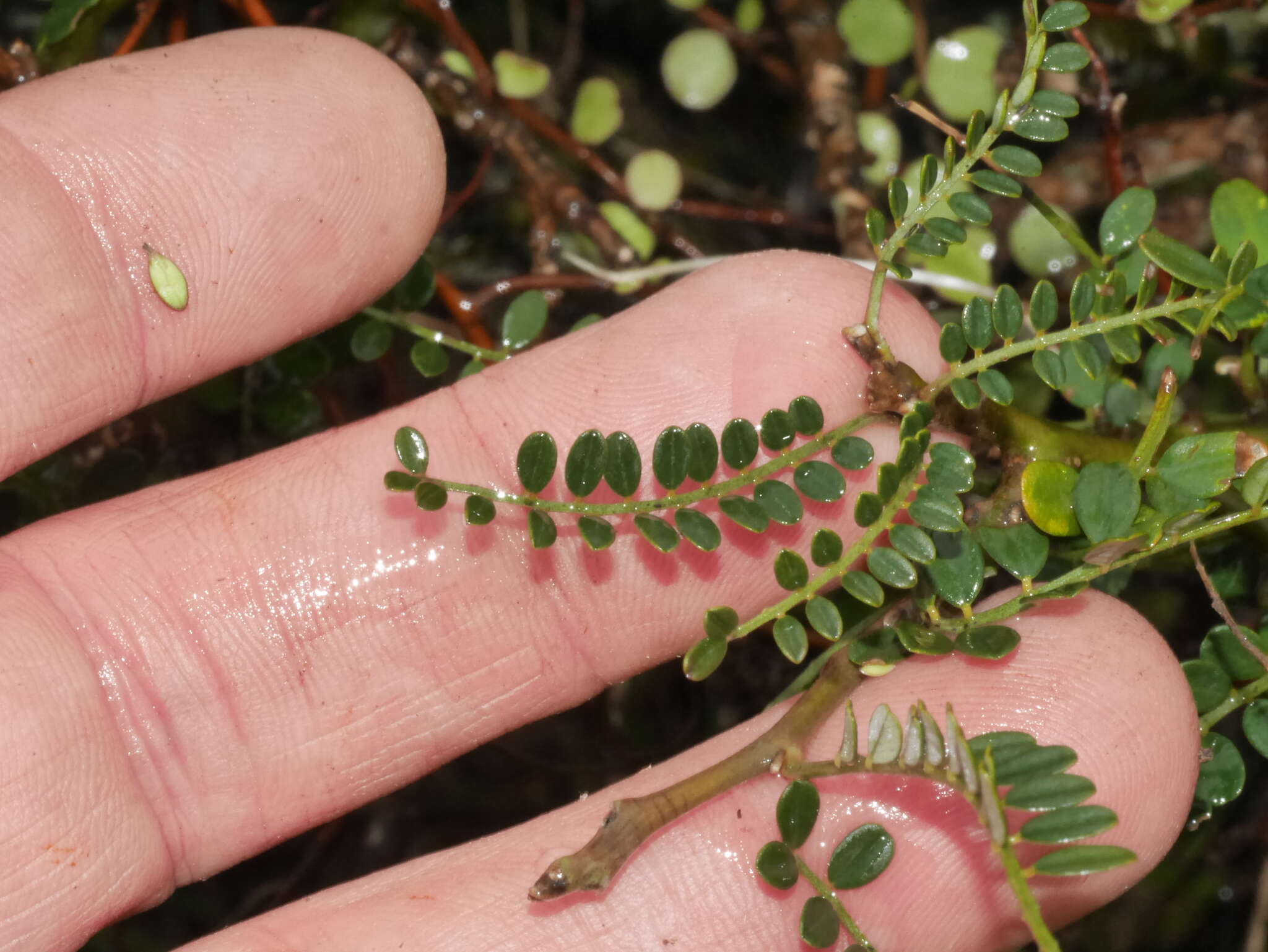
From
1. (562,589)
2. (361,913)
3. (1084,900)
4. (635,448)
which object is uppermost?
(635,448)

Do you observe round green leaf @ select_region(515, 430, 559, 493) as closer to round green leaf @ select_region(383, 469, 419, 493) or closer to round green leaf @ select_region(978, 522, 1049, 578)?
round green leaf @ select_region(383, 469, 419, 493)

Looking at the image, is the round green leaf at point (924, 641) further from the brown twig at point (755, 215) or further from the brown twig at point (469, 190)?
the brown twig at point (469, 190)

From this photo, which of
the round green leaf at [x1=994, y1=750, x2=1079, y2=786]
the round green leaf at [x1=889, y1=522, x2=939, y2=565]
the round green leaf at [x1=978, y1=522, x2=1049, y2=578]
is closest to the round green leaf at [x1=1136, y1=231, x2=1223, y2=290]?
the round green leaf at [x1=978, y1=522, x2=1049, y2=578]

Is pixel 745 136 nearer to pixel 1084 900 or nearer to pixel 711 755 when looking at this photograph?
pixel 711 755

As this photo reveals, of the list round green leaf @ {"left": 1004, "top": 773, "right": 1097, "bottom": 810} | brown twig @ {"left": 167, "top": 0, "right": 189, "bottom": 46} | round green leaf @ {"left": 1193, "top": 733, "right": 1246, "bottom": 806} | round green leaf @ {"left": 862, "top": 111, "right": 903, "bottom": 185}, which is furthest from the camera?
round green leaf @ {"left": 862, "top": 111, "right": 903, "bottom": 185}

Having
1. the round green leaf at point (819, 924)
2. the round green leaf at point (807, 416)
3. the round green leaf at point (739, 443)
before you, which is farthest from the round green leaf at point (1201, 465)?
the round green leaf at point (819, 924)

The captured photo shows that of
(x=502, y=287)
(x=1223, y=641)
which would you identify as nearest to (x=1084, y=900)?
(x=1223, y=641)
